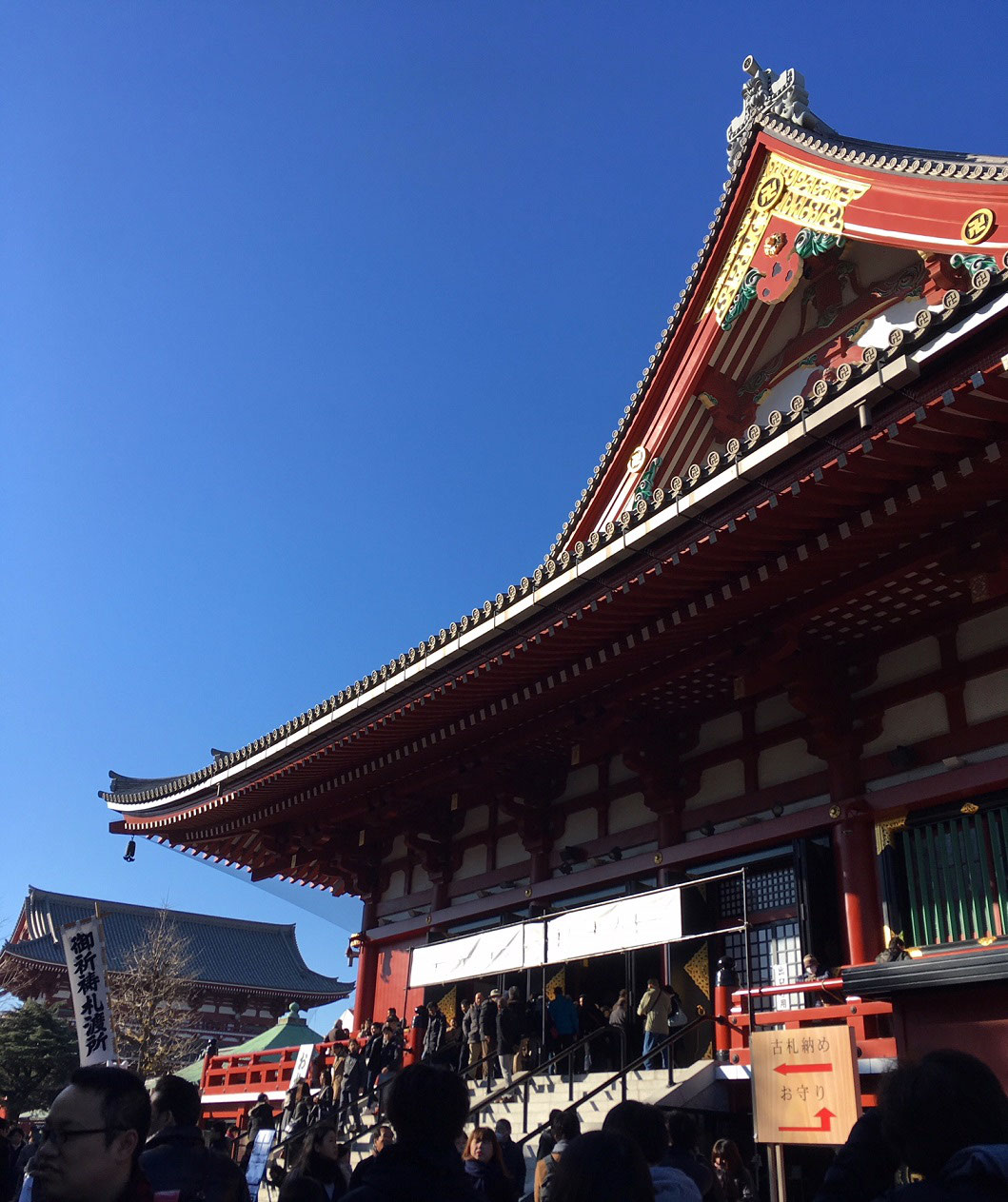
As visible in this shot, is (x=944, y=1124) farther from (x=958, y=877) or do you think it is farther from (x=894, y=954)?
(x=958, y=877)

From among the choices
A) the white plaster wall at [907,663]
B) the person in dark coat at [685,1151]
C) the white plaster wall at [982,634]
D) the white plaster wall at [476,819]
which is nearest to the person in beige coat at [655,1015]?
the white plaster wall at [907,663]

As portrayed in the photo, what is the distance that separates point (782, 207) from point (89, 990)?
1174cm

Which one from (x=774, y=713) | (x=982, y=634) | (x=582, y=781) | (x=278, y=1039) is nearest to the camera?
(x=982, y=634)

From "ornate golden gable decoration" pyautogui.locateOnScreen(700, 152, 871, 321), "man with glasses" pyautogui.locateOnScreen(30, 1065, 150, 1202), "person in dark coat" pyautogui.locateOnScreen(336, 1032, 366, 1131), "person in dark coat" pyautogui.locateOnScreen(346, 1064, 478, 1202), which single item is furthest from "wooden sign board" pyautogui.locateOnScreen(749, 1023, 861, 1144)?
"ornate golden gable decoration" pyautogui.locateOnScreen(700, 152, 871, 321)

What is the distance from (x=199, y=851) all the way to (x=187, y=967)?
29.6m

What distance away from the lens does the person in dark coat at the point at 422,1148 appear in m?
2.74

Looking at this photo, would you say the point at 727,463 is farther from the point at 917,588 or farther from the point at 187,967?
the point at 187,967

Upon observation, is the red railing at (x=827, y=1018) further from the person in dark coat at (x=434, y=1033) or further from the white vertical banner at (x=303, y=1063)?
the white vertical banner at (x=303, y=1063)

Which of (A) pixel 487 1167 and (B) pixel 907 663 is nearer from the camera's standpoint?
(A) pixel 487 1167

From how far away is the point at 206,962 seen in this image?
46969 mm

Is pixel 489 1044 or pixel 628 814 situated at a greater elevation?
pixel 628 814

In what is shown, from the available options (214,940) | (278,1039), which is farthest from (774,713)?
(214,940)

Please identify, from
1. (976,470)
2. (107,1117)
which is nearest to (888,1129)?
(107,1117)

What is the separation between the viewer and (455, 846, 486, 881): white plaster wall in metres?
15.6
